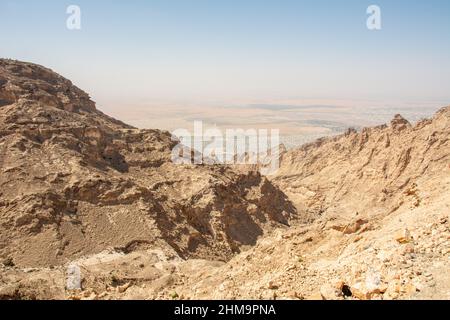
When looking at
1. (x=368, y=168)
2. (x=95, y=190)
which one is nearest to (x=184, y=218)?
(x=95, y=190)

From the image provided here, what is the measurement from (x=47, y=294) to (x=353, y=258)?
993 cm

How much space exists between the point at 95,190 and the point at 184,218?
559cm

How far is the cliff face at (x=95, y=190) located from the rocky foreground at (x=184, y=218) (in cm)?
8

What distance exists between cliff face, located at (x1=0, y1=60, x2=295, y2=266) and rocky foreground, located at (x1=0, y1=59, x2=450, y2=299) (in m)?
0.08

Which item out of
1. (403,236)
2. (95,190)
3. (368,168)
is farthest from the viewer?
(368,168)

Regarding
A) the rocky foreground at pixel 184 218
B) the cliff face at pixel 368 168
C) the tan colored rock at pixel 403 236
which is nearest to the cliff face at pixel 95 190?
the rocky foreground at pixel 184 218

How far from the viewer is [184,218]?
26547 millimetres

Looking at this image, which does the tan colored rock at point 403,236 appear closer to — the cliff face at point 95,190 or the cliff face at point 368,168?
the cliff face at point 95,190

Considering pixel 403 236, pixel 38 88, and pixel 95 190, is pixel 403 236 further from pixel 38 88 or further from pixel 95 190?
pixel 38 88

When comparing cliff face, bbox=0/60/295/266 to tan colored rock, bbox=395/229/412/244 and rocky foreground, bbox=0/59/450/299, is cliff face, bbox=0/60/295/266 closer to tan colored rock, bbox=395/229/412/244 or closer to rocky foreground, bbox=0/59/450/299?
rocky foreground, bbox=0/59/450/299

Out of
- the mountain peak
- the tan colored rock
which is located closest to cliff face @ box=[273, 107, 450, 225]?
the mountain peak

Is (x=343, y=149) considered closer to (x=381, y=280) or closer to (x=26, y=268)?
(x=26, y=268)

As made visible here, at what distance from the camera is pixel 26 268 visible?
18.0 meters
